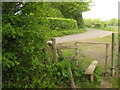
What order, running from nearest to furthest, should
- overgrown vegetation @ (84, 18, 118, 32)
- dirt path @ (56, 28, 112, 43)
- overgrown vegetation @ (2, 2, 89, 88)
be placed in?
overgrown vegetation @ (2, 2, 89, 88) → overgrown vegetation @ (84, 18, 118, 32) → dirt path @ (56, 28, 112, 43)

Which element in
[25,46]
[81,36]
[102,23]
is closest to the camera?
[25,46]

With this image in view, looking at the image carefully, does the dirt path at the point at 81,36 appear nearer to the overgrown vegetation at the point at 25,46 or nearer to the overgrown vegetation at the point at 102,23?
the overgrown vegetation at the point at 102,23

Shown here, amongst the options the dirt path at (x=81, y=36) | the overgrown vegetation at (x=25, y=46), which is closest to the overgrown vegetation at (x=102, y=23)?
the dirt path at (x=81, y=36)

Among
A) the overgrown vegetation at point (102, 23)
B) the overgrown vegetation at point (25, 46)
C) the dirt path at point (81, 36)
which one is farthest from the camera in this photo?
the dirt path at point (81, 36)

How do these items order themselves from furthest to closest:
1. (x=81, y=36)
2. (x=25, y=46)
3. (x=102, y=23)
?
(x=81, y=36) < (x=102, y=23) < (x=25, y=46)

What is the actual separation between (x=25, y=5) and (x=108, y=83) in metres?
2.43

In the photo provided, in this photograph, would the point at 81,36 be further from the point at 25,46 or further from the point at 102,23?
the point at 25,46

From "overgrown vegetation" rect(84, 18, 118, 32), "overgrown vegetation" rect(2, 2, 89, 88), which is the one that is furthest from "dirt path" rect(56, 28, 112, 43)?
"overgrown vegetation" rect(2, 2, 89, 88)

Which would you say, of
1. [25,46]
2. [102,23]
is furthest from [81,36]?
[25,46]

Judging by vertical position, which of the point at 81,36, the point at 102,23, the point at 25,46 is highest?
the point at 102,23

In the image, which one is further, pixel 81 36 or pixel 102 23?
pixel 81 36

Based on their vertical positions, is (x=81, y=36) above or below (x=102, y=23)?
below

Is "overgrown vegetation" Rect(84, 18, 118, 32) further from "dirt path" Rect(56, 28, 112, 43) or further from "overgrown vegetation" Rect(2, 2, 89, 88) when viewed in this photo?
"overgrown vegetation" Rect(2, 2, 89, 88)

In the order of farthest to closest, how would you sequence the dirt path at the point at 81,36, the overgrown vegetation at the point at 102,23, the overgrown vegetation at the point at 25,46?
the dirt path at the point at 81,36 → the overgrown vegetation at the point at 102,23 → the overgrown vegetation at the point at 25,46
